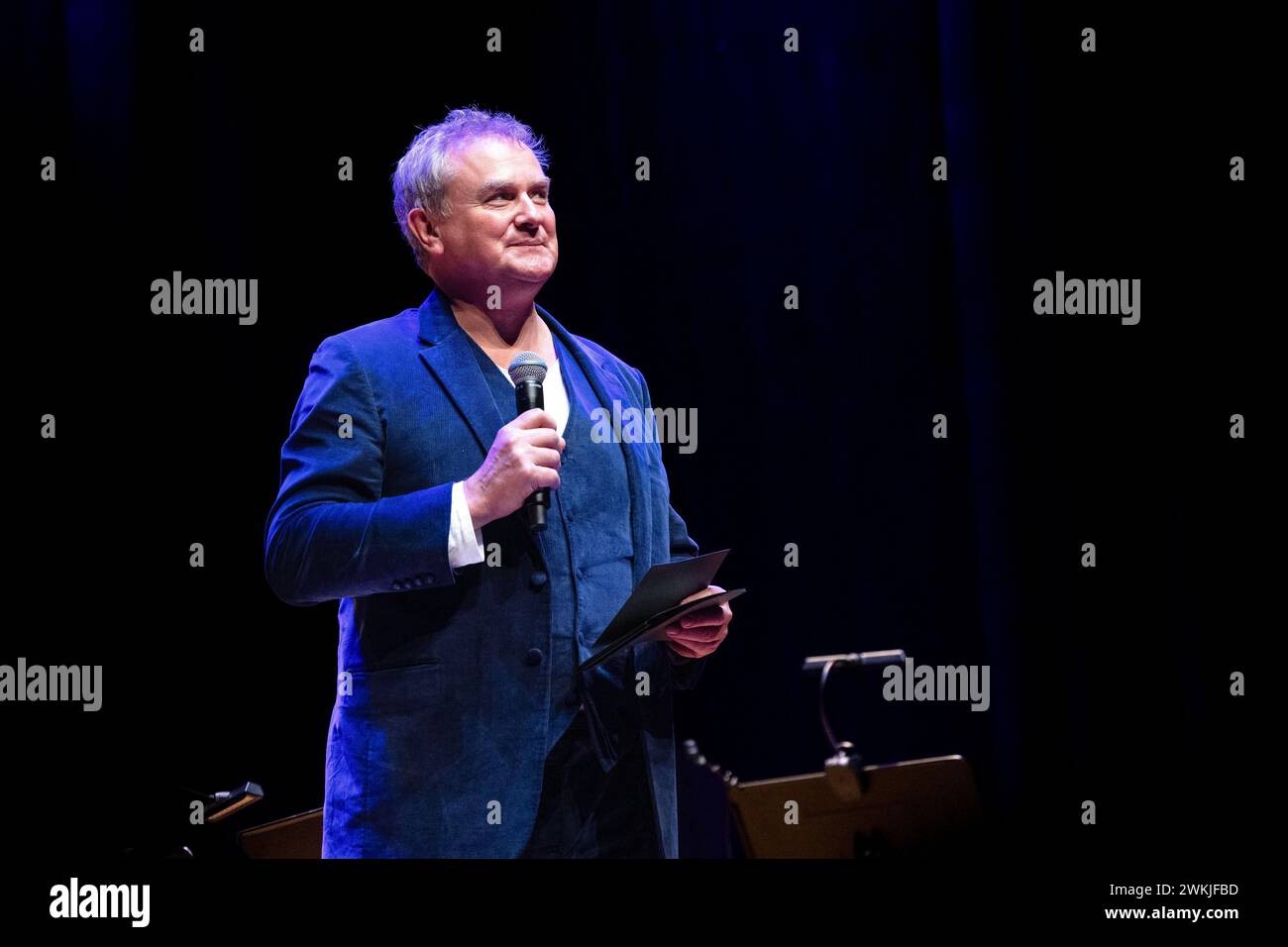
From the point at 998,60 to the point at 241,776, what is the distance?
2.89m

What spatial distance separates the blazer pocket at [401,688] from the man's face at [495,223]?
0.69 metres

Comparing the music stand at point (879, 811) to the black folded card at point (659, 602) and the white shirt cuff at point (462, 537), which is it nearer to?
the black folded card at point (659, 602)

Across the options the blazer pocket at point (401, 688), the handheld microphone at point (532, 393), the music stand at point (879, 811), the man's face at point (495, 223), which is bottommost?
the music stand at point (879, 811)

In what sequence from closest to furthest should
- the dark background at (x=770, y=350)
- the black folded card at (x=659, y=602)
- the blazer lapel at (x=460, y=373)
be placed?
the black folded card at (x=659, y=602) < the blazer lapel at (x=460, y=373) < the dark background at (x=770, y=350)

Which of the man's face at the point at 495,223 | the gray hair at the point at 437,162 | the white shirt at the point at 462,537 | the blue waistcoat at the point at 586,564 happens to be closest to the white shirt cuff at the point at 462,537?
the white shirt at the point at 462,537

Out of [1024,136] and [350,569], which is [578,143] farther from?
[350,569]

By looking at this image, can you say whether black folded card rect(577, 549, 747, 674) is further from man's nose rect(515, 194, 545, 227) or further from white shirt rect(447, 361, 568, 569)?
man's nose rect(515, 194, 545, 227)

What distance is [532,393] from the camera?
6.45ft

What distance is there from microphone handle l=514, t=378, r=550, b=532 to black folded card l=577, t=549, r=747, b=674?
184 mm

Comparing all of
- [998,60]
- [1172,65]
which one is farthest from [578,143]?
[1172,65]

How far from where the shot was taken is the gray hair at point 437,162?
7.22ft

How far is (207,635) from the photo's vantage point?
322 centimetres

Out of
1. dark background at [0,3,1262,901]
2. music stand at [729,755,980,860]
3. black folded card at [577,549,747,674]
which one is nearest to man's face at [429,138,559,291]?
black folded card at [577,549,747,674]

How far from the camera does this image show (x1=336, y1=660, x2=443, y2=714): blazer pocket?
6.15ft
